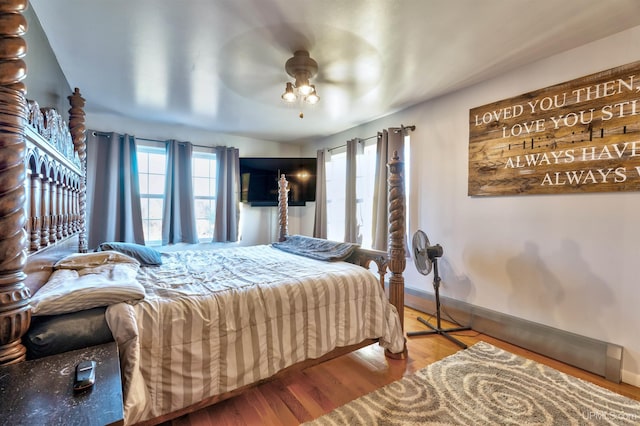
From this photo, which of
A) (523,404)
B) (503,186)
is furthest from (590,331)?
(503,186)

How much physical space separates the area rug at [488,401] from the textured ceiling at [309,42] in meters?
2.42

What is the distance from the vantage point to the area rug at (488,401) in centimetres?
153

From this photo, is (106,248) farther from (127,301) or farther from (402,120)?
(402,120)

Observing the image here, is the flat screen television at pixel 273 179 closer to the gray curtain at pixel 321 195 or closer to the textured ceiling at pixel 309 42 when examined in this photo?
the gray curtain at pixel 321 195

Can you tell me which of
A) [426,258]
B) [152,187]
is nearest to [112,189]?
[152,187]

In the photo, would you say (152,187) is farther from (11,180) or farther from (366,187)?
(11,180)

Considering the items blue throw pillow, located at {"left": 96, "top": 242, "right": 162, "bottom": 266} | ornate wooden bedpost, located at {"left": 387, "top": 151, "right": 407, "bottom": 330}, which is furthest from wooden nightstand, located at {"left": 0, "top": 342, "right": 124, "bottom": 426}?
ornate wooden bedpost, located at {"left": 387, "top": 151, "right": 407, "bottom": 330}

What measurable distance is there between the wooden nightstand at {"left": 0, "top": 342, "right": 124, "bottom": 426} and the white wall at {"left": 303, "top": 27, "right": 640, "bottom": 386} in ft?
9.56

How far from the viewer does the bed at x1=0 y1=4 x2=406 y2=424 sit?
88 cm

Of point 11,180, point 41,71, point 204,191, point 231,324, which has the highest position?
point 41,71

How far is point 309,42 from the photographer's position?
2031 millimetres

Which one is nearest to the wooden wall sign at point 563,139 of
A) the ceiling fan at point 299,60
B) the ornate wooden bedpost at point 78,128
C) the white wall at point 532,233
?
the white wall at point 532,233

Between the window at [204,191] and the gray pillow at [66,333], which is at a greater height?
the window at [204,191]

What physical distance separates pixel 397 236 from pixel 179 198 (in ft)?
11.3
